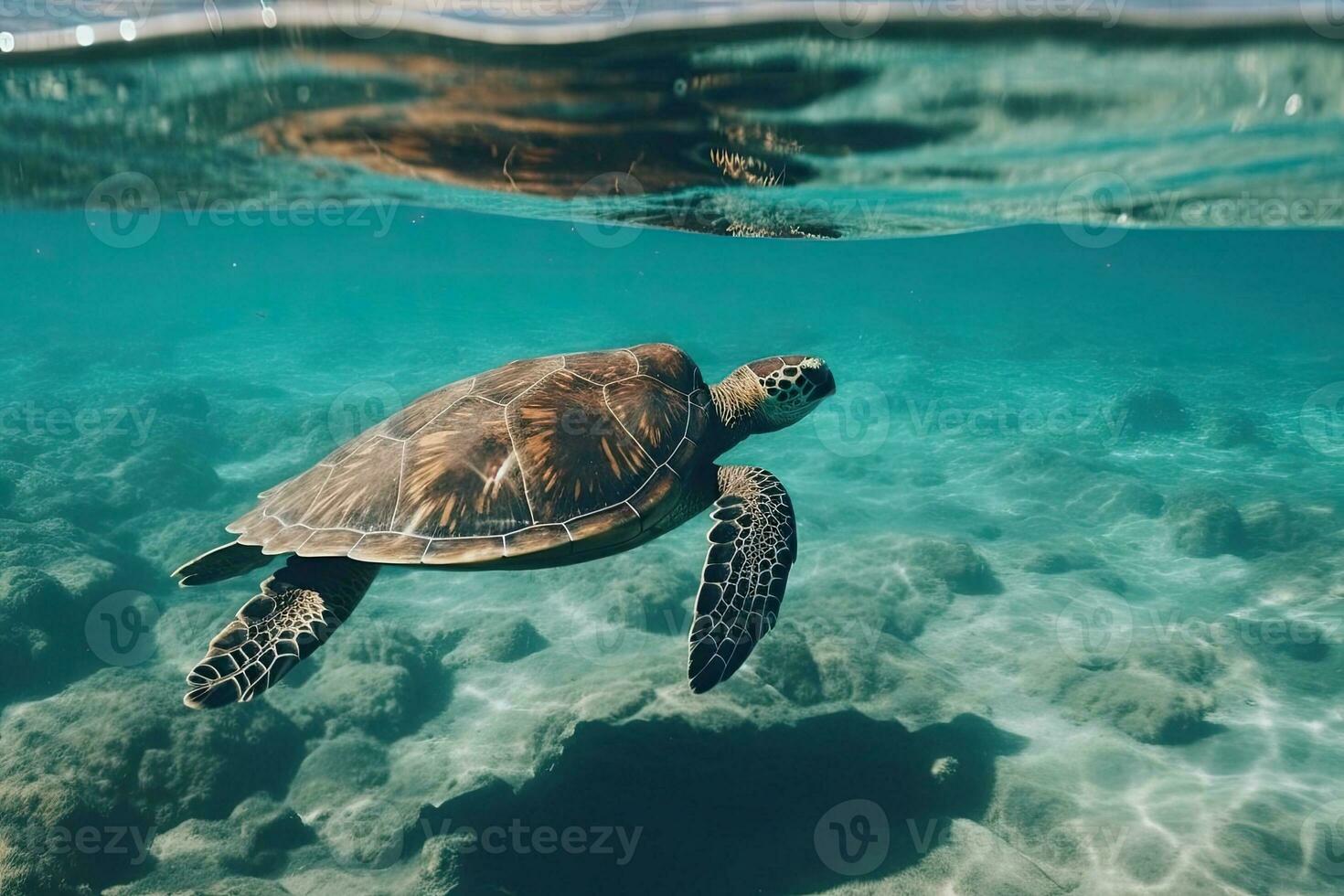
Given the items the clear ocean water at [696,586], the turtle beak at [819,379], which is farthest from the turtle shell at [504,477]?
the clear ocean water at [696,586]

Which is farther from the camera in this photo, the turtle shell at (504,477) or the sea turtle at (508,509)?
the turtle shell at (504,477)

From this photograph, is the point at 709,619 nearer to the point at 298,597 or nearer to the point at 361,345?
the point at 298,597

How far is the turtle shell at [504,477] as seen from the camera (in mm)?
5035

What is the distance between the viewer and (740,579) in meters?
5.14

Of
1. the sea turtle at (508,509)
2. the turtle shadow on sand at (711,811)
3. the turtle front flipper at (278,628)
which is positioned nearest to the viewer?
the turtle front flipper at (278,628)

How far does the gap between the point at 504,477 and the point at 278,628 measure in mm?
1971

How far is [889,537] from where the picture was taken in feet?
46.0

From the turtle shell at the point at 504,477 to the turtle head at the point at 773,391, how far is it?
0.72 meters

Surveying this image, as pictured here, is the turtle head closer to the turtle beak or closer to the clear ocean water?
the turtle beak

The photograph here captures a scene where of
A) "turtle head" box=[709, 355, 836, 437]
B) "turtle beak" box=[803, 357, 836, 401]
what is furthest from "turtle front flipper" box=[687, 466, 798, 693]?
"turtle beak" box=[803, 357, 836, 401]

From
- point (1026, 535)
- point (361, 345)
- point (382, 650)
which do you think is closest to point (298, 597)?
point (382, 650)

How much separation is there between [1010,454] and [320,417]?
20471mm

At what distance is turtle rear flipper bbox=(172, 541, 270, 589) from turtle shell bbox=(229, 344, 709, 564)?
16cm

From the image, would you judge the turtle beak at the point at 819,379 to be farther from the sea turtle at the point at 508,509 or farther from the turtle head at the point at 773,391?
the sea turtle at the point at 508,509
